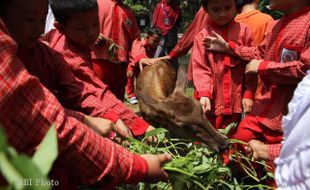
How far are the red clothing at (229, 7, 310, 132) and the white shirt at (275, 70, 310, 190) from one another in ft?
4.21

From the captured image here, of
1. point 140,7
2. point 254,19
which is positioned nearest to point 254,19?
point 254,19

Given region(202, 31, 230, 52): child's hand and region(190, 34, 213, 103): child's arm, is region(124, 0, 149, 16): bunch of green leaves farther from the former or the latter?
region(202, 31, 230, 52): child's hand

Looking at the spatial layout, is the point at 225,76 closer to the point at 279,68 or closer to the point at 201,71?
the point at 201,71

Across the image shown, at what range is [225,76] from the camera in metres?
3.99

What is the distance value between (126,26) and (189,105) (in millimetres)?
1879

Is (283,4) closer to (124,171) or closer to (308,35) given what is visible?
(308,35)

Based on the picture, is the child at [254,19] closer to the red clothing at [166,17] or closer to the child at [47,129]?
the child at [47,129]

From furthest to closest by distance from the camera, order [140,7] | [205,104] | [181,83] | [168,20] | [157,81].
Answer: [140,7], [168,20], [157,81], [205,104], [181,83]

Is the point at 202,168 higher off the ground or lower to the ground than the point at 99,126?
lower

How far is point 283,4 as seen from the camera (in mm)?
3135

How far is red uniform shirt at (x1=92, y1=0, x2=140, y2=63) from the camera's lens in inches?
180

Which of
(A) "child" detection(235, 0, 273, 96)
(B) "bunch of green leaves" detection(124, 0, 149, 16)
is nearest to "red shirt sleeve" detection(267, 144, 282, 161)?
(A) "child" detection(235, 0, 273, 96)

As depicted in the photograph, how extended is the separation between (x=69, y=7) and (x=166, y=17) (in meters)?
7.35

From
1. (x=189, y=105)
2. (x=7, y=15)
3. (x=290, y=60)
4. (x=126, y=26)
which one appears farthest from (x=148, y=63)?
(x=7, y=15)
